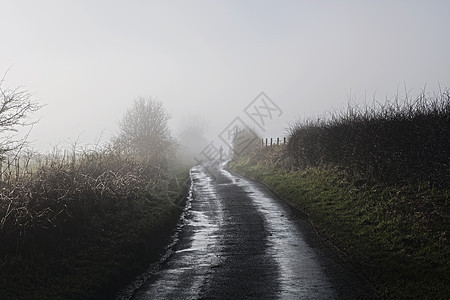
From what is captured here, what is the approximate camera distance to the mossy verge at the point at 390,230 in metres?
8.44

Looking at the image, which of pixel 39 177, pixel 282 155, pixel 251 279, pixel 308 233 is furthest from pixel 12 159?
pixel 282 155

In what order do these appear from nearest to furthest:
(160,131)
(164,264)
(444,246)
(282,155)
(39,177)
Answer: (444,246), (164,264), (39,177), (282,155), (160,131)

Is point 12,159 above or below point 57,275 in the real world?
above

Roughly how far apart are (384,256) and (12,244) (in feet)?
28.9

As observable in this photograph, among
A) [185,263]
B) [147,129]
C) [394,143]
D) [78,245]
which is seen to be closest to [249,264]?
[185,263]

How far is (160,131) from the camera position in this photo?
148ft

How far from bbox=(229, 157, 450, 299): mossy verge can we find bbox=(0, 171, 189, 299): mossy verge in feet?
17.9

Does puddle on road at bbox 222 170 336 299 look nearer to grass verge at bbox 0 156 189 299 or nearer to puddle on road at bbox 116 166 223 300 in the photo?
puddle on road at bbox 116 166 223 300

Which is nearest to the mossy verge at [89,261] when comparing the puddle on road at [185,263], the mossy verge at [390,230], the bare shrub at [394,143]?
the puddle on road at [185,263]

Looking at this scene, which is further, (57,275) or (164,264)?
(164,264)

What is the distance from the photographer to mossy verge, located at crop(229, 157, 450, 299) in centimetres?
844

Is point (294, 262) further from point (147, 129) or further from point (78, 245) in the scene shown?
point (147, 129)

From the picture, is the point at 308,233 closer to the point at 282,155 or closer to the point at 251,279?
the point at 251,279

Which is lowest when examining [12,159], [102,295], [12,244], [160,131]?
[102,295]
